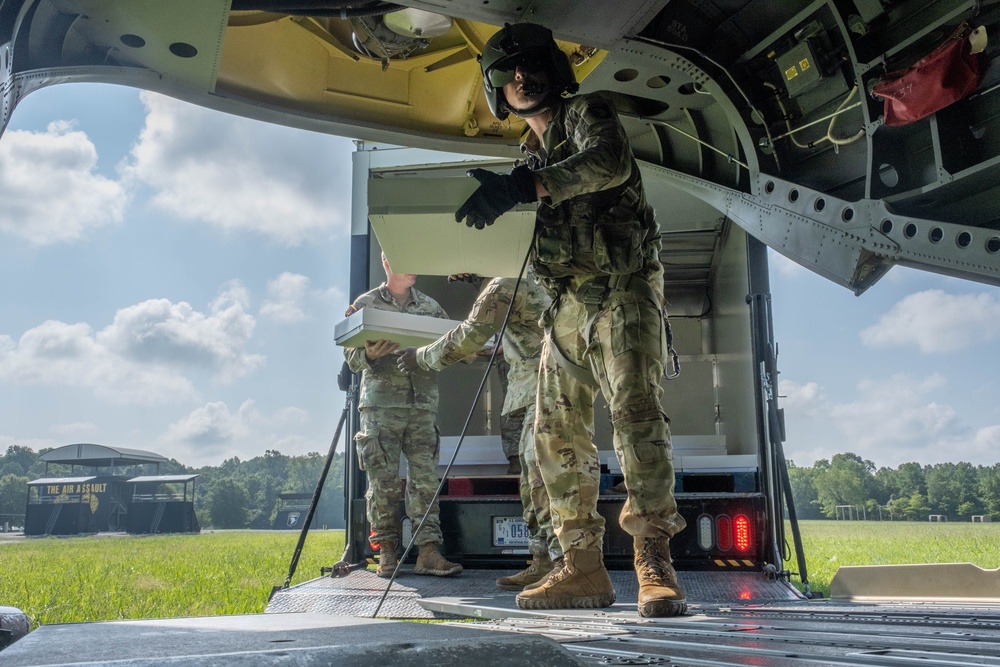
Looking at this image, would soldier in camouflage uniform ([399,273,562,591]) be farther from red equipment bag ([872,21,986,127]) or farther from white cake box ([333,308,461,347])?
red equipment bag ([872,21,986,127])

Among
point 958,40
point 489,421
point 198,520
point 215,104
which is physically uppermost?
point 215,104

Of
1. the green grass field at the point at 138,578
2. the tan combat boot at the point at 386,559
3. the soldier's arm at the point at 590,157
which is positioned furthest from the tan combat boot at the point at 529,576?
the green grass field at the point at 138,578

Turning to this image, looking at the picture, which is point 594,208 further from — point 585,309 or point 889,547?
point 889,547

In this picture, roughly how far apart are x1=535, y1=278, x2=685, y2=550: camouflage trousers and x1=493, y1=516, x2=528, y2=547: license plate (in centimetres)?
174

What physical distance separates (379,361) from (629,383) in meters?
2.90

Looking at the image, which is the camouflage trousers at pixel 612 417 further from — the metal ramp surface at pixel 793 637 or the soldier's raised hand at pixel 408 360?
the soldier's raised hand at pixel 408 360

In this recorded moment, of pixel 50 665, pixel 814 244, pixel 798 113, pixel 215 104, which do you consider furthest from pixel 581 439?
pixel 50 665

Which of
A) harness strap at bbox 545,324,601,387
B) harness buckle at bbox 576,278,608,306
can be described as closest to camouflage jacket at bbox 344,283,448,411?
harness strap at bbox 545,324,601,387

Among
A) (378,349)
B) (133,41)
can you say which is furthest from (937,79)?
(378,349)

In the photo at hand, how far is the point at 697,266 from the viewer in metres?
6.85

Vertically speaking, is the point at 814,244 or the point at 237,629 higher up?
the point at 814,244

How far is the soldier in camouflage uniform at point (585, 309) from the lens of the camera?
255 centimetres

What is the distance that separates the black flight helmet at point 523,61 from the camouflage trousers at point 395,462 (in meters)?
2.66

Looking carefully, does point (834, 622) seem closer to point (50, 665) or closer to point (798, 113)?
point (50, 665)
